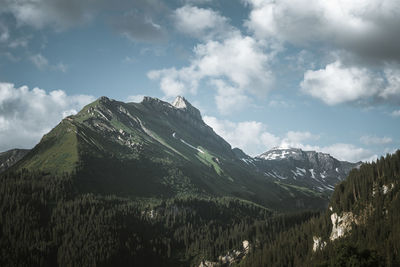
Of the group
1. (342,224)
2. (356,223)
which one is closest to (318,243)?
(342,224)

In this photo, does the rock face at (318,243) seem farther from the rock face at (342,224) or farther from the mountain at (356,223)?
the rock face at (342,224)

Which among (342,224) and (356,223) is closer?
(356,223)

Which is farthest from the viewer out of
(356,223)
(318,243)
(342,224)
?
(318,243)

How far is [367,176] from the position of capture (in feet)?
600

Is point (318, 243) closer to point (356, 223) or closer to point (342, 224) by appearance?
point (342, 224)

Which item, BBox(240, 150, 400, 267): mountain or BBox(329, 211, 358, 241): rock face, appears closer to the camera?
BBox(240, 150, 400, 267): mountain

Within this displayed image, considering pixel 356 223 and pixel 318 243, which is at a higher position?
pixel 356 223

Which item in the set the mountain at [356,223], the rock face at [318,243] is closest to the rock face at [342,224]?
the mountain at [356,223]

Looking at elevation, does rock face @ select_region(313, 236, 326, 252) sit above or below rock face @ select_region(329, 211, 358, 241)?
below

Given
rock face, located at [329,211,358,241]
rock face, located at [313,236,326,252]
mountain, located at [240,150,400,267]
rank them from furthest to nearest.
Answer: rock face, located at [313,236,326,252]
rock face, located at [329,211,358,241]
mountain, located at [240,150,400,267]

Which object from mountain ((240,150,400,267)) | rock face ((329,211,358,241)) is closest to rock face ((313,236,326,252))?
mountain ((240,150,400,267))

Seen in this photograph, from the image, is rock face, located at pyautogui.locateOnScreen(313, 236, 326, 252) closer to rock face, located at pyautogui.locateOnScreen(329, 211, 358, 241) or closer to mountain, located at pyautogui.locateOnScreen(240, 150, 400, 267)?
mountain, located at pyautogui.locateOnScreen(240, 150, 400, 267)

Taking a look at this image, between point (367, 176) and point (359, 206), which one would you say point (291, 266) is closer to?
point (359, 206)

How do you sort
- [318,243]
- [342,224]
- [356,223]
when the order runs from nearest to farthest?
[356,223] < [342,224] < [318,243]
